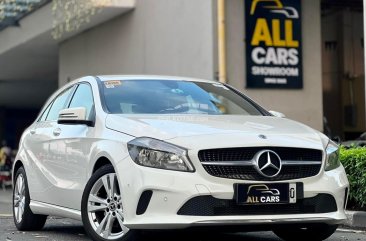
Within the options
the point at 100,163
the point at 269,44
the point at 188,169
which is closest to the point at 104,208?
→ the point at 100,163

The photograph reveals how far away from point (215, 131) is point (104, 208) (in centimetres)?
110

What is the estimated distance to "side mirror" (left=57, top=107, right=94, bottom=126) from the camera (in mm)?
6180

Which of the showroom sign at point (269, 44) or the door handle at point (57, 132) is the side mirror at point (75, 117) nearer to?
the door handle at point (57, 132)

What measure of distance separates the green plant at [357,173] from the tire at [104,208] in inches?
146

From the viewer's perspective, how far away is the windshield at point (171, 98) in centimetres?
633

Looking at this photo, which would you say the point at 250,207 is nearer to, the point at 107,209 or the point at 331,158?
the point at 331,158

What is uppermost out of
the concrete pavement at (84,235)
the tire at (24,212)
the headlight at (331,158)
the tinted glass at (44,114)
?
the tinted glass at (44,114)

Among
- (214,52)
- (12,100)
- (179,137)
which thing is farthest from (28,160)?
(12,100)

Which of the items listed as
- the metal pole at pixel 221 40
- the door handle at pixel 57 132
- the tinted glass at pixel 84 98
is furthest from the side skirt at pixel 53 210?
the metal pole at pixel 221 40

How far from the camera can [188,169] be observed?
5.16 m

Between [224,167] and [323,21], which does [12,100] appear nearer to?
[323,21]

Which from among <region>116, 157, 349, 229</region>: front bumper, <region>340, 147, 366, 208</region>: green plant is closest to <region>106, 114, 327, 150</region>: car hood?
<region>116, 157, 349, 229</region>: front bumper

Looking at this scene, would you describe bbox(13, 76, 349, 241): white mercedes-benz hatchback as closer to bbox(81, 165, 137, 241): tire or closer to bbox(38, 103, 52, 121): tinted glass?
bbox(81, 165, 137, 241): tire

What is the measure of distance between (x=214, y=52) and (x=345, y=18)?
568 centimetres
